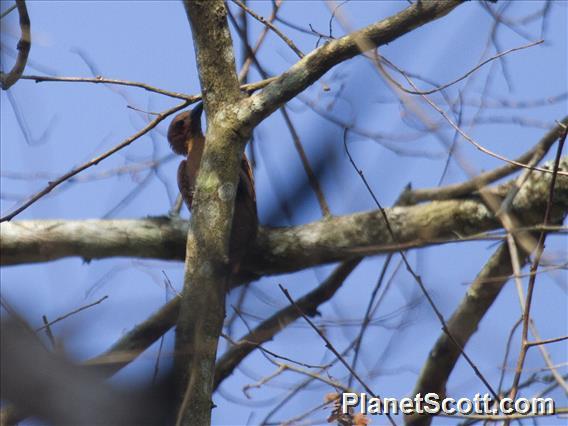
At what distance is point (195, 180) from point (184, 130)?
1011 millimetres

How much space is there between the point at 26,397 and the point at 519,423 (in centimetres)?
212

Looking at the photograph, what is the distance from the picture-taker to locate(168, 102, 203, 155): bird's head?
5199 mm

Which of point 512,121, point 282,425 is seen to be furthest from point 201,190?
point 512,121

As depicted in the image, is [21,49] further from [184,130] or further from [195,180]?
[184,130]

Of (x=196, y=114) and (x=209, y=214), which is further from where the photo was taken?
(x=196, y=114)

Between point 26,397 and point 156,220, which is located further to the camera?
point 156,220

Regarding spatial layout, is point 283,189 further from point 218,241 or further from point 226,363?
point 226,363

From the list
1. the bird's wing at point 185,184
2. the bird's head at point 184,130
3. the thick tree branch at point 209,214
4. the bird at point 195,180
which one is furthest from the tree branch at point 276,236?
the thick tree branch at point 209,214

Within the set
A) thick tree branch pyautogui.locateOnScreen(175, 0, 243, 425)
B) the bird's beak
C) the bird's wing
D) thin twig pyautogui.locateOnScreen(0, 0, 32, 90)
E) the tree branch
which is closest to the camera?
thick tree branch pyautogui.locateOnScreen(175, 0, 243, 425)

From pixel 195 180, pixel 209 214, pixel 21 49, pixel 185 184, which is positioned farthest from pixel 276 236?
pixel 21 49

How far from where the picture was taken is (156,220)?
4.50 m

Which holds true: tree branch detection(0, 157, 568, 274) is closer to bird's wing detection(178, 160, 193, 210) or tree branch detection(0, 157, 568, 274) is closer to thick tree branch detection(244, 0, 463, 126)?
bird's wing detection(178, 160, 193, 210)

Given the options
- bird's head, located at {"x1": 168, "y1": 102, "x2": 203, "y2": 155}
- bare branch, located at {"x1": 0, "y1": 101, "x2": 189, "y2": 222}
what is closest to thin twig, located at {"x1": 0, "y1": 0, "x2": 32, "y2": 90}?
bare branch, located at {"x1": 0, "y1": 101, "x2": 189, "y2": 222}

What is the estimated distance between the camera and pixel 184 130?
5.27m
